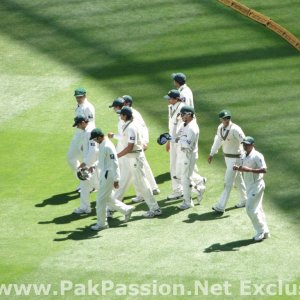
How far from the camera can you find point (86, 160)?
21.7m

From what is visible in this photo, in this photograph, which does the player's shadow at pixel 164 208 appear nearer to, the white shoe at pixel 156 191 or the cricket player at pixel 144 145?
the cricket player at pixel 144 145

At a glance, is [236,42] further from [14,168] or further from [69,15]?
[14,168]

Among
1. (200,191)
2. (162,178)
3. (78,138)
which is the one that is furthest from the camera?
(162,178)

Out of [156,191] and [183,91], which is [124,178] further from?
[183,91]

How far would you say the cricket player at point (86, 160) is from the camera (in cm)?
2164

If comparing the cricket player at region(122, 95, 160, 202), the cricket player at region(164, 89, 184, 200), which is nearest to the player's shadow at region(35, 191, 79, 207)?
the cricket player at region(122, 95, 160, 202)

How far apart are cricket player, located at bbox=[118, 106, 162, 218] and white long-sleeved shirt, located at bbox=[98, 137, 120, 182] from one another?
819 mm

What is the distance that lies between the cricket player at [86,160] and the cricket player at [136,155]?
59cm

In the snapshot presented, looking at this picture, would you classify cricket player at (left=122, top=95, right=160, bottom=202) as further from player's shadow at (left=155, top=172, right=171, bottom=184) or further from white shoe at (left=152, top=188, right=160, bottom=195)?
player's shadow at (left=155, top=172, right=171, bottom=184)

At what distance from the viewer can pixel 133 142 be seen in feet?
70.4

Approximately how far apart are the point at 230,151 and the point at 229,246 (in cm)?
247

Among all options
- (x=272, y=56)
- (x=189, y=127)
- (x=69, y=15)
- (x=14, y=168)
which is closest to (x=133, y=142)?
(x=189, y=127)

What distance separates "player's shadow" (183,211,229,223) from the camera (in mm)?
21316

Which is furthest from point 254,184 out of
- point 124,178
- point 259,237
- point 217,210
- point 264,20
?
point 264,20
